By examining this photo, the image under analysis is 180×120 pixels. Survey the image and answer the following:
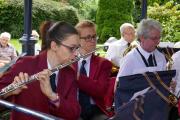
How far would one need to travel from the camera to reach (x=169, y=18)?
1733cm

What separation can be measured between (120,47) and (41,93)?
458 cm

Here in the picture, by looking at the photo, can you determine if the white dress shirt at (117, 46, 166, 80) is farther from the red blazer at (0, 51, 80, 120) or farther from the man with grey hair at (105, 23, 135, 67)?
the man with grey hair at (105, 23, 135, 67)

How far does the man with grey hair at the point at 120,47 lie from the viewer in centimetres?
707

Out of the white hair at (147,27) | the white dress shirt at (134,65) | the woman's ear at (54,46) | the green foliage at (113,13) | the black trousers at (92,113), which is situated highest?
the green foliage at (113,13)

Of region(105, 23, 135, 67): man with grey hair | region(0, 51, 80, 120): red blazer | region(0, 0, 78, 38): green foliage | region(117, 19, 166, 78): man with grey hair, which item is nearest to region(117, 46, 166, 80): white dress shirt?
region(117, 19, 166, 78): man with grey hair

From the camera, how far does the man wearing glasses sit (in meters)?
4.10

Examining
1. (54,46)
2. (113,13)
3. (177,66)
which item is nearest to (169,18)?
(113,13)

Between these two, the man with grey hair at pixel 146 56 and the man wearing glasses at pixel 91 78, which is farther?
the man with grey hair at pixel 146 56

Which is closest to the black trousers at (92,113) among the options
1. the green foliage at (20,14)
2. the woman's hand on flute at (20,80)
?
the woman's hand on flute at (20,80)

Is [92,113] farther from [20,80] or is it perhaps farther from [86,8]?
[86,8]

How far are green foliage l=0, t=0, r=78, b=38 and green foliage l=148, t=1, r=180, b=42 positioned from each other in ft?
22.2

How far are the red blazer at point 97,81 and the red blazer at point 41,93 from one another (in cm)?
61

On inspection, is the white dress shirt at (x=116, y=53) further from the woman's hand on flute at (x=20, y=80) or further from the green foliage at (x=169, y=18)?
the green foliage at (x=169, y=18)

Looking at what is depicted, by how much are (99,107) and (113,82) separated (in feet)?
1.16
